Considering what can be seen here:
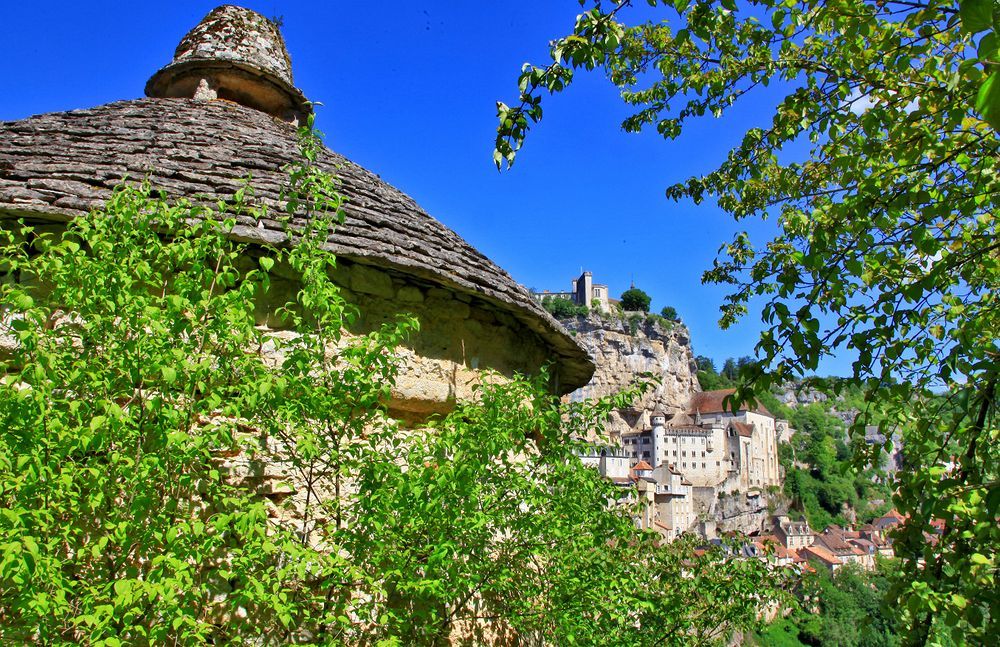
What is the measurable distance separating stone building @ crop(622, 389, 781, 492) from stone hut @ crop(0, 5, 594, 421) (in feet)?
198

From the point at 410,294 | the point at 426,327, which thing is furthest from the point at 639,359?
the point at 410,294

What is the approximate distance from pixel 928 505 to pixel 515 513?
74.6 inches

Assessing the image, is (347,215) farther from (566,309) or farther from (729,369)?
(729,369)

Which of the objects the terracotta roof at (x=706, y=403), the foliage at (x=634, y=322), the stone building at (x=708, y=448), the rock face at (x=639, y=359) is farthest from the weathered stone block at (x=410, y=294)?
the terracotta roof at (x=706, y=403)

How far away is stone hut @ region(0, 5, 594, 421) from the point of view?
3740mm

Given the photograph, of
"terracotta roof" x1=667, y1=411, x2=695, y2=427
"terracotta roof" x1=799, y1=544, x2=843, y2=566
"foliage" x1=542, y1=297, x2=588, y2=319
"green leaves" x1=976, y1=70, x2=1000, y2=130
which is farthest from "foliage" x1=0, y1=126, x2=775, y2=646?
"terracotta roof" x1=667, y1=411, x2=695, y2=427

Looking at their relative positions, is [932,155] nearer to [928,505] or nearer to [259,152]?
[928,505]

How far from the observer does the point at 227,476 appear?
3336mm

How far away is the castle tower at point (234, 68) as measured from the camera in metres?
6.43

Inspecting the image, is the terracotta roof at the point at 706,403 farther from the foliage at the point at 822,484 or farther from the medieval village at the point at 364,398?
the medieval village at the point at 364,398

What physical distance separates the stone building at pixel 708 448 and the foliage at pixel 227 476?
201ft

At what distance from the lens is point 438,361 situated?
4266 mm

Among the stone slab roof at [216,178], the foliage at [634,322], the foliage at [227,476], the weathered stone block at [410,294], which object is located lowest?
the foliage at [227,476]

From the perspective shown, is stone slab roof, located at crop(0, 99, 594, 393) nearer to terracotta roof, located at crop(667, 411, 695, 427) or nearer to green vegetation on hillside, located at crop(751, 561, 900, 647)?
green vegetation on hillside, located at crop(751, 561, 900, 647)
